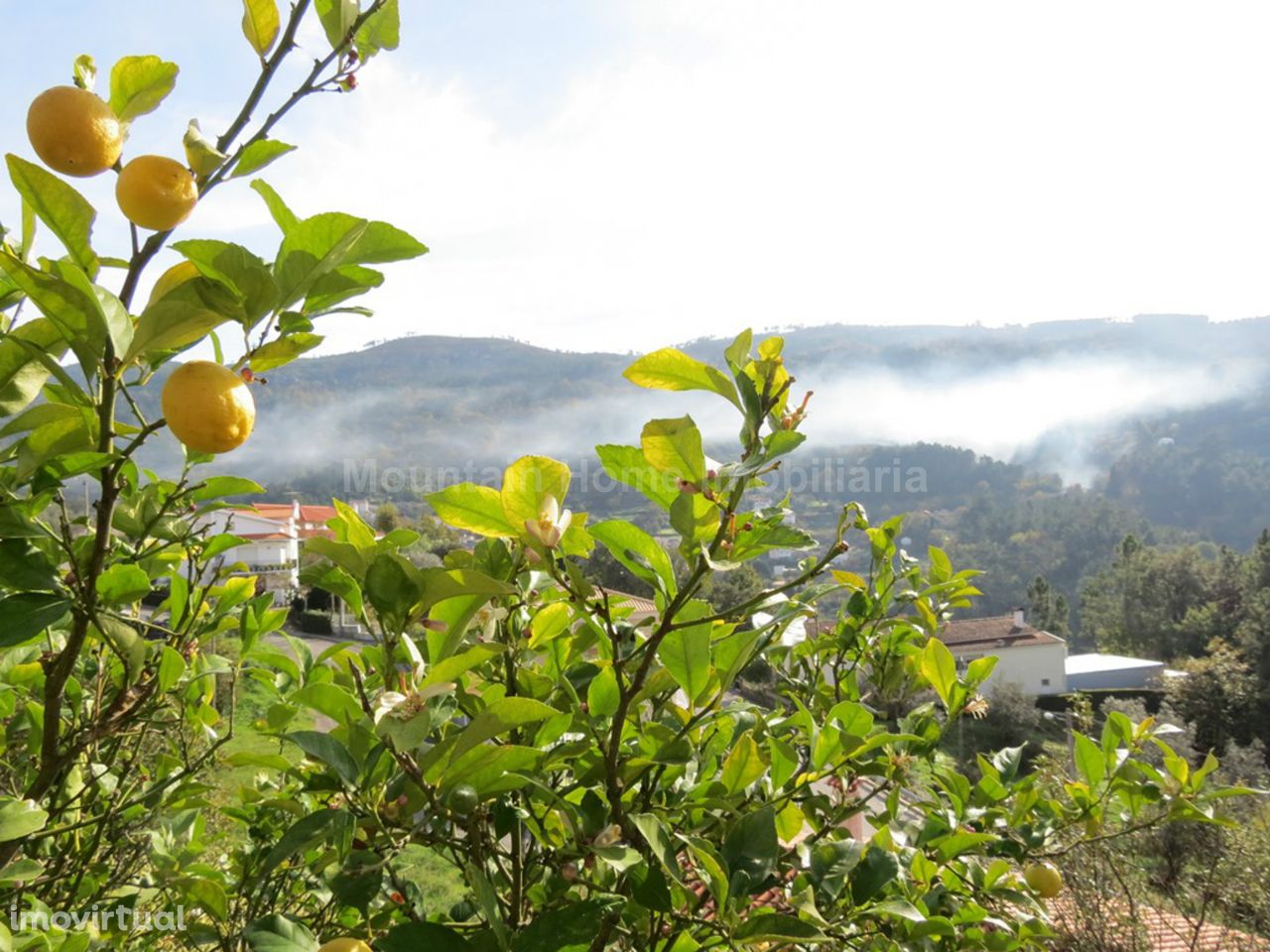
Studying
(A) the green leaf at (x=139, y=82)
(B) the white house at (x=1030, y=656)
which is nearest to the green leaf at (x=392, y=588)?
(A) the green leaf at (x=139, y=82)

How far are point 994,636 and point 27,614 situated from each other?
1093 inches

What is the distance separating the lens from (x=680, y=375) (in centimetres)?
63

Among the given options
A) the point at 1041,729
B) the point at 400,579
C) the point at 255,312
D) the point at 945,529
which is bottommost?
the point at 945,529

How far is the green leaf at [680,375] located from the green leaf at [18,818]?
57cm

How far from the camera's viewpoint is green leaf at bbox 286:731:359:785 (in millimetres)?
570

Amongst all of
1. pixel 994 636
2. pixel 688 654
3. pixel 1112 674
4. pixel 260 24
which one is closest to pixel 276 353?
pixel 260 24

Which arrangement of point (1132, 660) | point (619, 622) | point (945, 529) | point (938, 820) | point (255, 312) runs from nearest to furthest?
point (255, 312), point (619, 622), point (938, 820), point (1132, 660), point (945, 529)

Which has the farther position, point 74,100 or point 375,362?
point 375,362

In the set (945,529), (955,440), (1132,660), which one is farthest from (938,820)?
(955,440)

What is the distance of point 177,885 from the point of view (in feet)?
3.07

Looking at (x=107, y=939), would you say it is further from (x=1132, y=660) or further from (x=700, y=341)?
(x=700, y=341)

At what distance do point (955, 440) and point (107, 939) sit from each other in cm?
10892

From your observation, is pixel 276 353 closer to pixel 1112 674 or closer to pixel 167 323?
pixel 167 323

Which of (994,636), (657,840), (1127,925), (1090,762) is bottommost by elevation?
(994,636)
